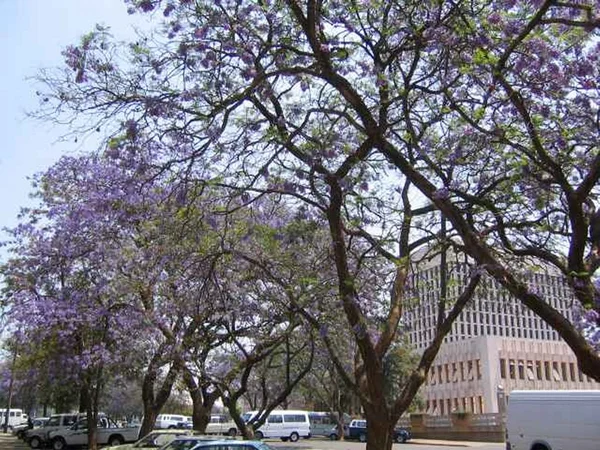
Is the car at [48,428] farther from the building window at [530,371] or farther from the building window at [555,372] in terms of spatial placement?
the building window at [555,372]

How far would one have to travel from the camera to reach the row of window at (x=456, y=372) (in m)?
56.8

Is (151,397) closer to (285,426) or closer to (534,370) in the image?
(285,426)

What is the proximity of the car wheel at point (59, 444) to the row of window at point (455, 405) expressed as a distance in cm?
3188

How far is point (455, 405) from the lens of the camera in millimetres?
60375

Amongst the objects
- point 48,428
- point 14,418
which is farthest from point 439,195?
point 14,418

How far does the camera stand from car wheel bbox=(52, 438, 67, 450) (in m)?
31.4

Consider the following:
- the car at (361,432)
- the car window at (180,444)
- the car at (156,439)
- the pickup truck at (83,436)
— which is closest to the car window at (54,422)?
the pickup truck at (83,436)

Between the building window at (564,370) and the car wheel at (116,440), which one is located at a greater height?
the building window at (564,370)

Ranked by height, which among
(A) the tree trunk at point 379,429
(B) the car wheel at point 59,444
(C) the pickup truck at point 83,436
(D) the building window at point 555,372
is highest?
(D) the building window at point 555,372

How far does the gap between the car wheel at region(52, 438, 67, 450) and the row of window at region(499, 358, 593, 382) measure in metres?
35.8

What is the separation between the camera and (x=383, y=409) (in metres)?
10.5

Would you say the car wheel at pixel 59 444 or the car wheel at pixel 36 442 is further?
the car wheel at pixel 36 442

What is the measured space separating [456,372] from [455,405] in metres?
2.96

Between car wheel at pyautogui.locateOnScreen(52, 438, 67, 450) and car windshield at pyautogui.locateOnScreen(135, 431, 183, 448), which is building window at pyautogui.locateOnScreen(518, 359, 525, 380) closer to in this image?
car wheel at pyautogui.locateOnScreen(52, 438, 67, 450)
